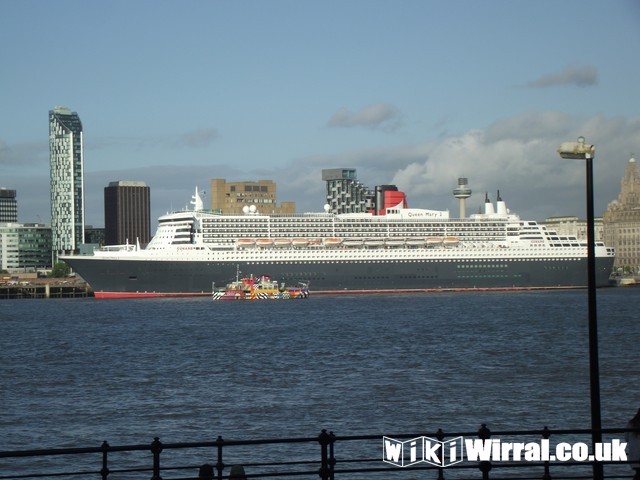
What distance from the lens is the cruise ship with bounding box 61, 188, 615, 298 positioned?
93.6 meters

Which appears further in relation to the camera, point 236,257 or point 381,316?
point 236,257

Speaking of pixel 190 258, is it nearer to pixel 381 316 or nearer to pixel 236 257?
pixel 236 257

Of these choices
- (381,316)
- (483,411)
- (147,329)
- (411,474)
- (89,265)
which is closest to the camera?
(411,474)

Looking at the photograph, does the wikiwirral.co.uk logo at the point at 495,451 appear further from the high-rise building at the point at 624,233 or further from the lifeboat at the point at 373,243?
the high-rise building at the point at 624,233

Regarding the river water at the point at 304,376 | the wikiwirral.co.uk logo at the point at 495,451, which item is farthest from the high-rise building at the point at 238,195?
the wikiwirral.co.uk logo at the point at 495,451

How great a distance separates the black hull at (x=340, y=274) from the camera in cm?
9300

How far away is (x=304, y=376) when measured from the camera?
107 ft

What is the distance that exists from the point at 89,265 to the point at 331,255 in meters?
19.9

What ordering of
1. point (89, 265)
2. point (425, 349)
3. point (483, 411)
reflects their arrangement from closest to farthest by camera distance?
point (483, 411)
point (425, 349)
point (89, 265)

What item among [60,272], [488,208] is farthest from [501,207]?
[60,272]

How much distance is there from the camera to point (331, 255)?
96500mm

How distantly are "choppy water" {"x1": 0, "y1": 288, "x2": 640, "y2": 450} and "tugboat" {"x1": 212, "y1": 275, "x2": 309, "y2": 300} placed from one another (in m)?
27.4

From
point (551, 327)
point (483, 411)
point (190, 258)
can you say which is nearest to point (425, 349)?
point (551, 327)

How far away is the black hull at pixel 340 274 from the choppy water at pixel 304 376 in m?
30.3
